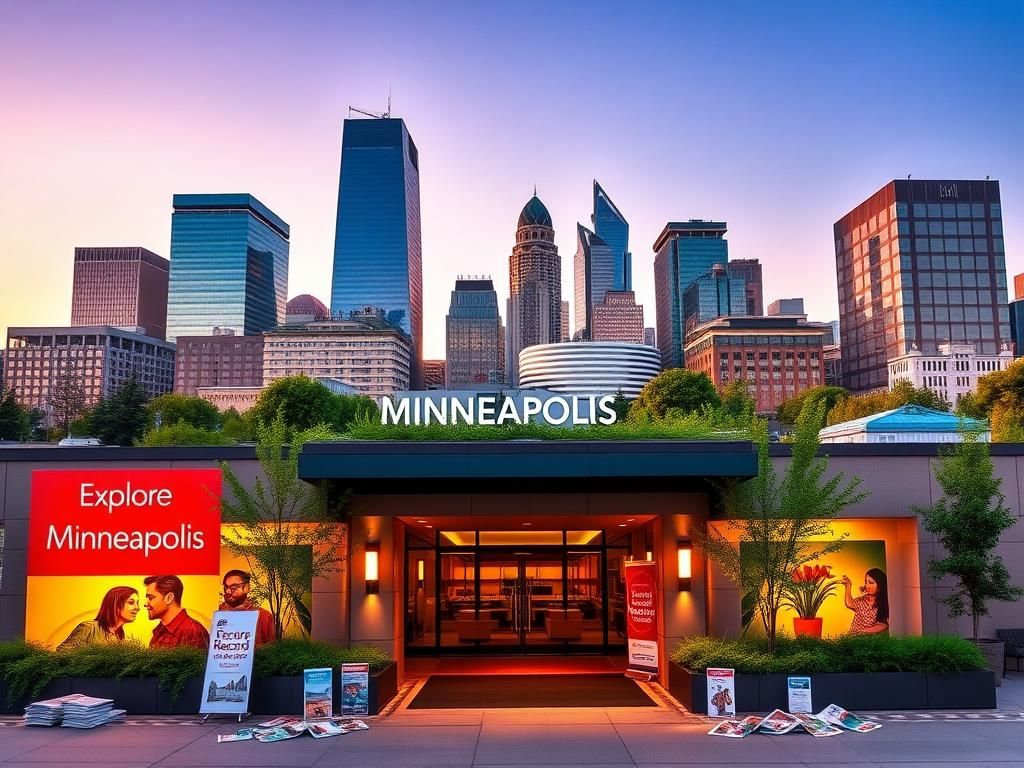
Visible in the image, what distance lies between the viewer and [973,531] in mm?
15570

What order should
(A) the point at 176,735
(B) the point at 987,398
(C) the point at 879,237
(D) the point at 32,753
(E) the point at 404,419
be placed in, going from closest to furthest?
(D) the point at 32,753
(A) the point at 176,735
(E) the point at 404,419
(B) the point at 987,398
(C) the point at 879,237

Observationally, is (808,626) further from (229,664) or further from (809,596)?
(229,664)

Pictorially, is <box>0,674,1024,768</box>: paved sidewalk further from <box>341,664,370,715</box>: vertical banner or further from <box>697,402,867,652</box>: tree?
<box>697,402,867,652</box>: tree

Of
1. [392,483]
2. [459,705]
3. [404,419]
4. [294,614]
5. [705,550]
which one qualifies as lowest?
[459,705]

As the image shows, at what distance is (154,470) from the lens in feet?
53.1

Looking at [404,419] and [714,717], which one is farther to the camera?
[404,419]

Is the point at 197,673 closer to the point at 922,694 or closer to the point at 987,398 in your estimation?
the point at 922,694

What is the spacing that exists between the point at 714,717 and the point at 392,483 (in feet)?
22.1

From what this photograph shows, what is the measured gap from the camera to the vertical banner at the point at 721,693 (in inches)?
534

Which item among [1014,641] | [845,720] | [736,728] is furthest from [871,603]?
[736,728]

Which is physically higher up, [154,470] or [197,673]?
[154,470]

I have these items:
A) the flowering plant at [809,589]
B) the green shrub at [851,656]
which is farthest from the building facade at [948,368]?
the green shrub at [851,656]

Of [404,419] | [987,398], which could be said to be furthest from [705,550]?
[987,398]

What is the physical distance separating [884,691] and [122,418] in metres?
84.6
